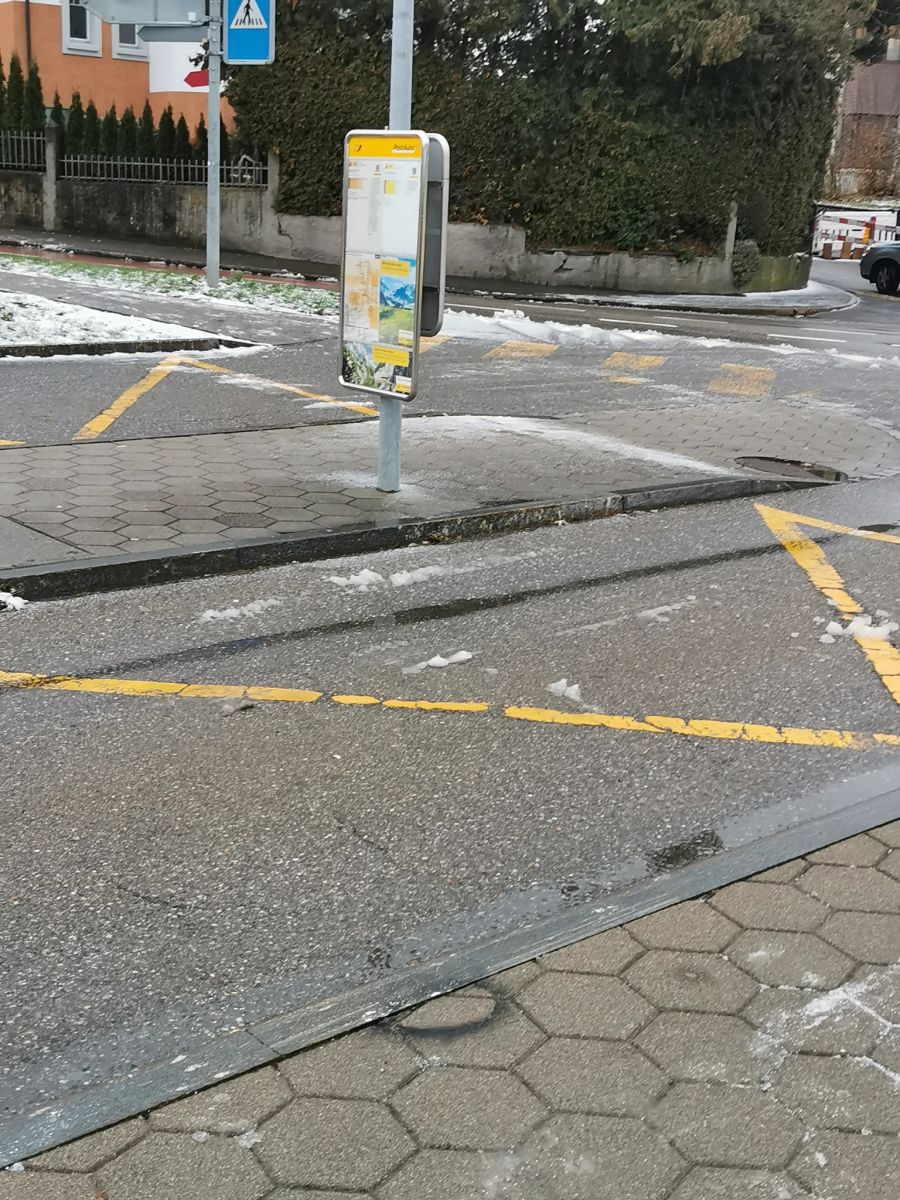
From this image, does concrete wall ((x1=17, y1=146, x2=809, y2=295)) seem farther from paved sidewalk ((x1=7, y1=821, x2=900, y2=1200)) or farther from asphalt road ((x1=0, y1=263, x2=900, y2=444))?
paved sidewalk ((x1=7, y1=821, x2=900, y2=1200))

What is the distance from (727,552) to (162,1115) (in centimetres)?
510

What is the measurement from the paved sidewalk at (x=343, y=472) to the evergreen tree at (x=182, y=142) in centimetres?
1929

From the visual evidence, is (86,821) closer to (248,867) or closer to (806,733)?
(248,867)

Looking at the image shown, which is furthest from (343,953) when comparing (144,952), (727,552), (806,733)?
(727,552)

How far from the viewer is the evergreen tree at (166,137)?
1063 inches

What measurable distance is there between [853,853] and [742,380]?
10288 millimetres

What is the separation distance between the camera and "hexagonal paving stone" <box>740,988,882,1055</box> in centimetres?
289

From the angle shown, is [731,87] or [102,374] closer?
[102,374]

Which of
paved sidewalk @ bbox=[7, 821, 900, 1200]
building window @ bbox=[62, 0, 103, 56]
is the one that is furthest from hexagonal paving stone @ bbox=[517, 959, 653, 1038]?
building window @ bbox=[62, 0, 103, 56]

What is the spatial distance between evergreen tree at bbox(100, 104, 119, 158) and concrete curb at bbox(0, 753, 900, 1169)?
1061 inches

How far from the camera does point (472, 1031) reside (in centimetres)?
289

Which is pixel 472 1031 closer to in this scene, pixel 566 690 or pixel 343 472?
pixel 566 690

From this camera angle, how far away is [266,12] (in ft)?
55.7

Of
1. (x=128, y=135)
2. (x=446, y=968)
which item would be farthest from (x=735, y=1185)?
(x=128, y=135)
